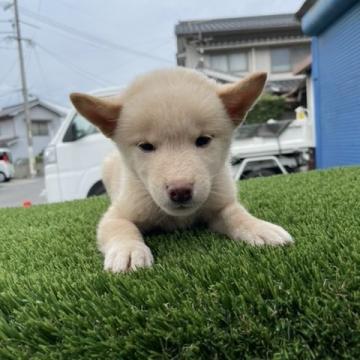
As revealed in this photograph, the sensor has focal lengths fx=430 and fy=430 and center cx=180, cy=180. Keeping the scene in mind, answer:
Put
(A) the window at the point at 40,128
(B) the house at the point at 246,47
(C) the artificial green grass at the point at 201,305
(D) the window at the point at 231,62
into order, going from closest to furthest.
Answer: (C) the artificial green grass at the point at 201,305
(B) the house at the point at 246,47
(D) the window at the point at 231,62
(A) the window at the point at 40,128

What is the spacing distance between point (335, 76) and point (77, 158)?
373cm

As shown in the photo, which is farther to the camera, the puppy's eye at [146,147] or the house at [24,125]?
the house at [24,125]

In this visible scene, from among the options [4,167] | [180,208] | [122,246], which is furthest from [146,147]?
[4,167]

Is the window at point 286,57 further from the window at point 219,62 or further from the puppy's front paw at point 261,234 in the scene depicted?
the puppy's front paw at point 261,234

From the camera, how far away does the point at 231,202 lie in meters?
1.93

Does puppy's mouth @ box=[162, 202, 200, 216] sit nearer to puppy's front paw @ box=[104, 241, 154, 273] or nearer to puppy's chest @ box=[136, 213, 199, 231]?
puppy's front paw @ box=[104, 241, 154, 273]

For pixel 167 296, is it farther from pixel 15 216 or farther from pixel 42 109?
pixel 42 109

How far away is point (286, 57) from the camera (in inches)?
872

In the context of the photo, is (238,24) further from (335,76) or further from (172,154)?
(172,154)

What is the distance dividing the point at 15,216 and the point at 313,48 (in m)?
5.33

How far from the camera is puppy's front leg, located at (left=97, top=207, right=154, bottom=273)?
4.44 feet

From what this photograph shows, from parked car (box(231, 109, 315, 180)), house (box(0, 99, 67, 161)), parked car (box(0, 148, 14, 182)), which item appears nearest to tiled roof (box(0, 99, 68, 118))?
house (box(0, 99, 67, 161))

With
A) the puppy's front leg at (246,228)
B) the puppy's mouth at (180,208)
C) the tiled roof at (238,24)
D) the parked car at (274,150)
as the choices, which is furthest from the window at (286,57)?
the puppy's mouth at (180,208)

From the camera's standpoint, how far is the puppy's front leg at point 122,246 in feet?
4.44
